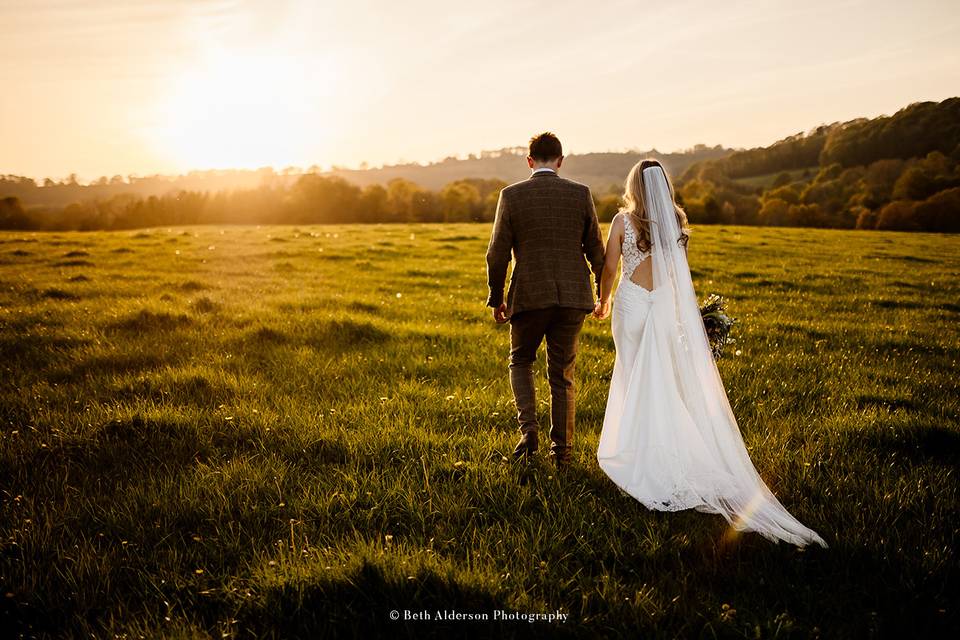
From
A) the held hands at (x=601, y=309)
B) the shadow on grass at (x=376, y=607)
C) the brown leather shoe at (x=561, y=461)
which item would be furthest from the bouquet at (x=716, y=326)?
the shadow on grass at (x=376, y=607)

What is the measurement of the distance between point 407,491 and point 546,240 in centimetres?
251

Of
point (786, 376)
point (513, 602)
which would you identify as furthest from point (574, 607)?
point (786, 376)

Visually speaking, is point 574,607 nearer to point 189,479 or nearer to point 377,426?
point 377,426

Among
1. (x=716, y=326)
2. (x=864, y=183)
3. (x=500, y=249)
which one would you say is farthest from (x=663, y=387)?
(x=864, y=183)

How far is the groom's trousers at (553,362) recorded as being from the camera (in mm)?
4922

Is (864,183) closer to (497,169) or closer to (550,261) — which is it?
(550,261)

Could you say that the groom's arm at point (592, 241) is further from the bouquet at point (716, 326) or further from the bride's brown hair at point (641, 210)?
the bouquet at point (716, 326)

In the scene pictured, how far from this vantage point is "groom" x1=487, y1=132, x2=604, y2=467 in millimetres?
4742

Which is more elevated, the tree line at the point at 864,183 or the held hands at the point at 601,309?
the tree line at the point at 864,183

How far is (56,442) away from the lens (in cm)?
536

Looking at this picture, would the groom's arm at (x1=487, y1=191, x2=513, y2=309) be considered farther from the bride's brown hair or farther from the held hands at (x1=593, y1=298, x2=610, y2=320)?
the bride's brown hair

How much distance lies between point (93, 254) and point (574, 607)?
2493 cm

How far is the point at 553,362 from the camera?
5.06 m

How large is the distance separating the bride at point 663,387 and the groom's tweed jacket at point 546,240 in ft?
1.81
